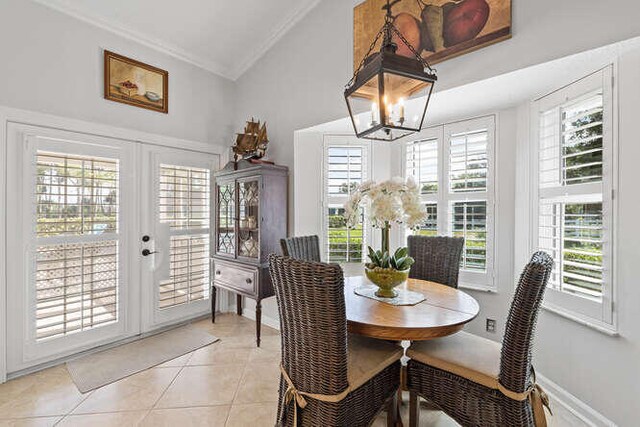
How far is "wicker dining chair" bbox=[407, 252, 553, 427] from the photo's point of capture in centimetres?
126

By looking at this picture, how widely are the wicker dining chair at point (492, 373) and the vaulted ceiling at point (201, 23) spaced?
319 cm

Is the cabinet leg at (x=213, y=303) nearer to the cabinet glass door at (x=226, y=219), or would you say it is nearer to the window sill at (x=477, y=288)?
the cabinet glass door at (x=226, y=219)

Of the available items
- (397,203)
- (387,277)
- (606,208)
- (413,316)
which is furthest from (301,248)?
(606,208)

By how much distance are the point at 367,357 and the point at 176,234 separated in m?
2.64

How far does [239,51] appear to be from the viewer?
11.5 feet

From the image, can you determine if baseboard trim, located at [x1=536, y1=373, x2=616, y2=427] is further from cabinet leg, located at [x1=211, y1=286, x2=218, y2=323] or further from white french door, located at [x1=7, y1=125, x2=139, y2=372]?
white french door, located at [x1=7, y1=125, x2=139, y2=372]

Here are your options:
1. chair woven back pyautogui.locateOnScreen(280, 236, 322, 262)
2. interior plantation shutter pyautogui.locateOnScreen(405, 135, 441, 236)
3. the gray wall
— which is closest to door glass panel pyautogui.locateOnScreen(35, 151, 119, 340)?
chair woven back pyautogui.locateOnScreen(280, 236, 322, 262)

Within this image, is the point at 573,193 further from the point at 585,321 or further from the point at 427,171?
Result: the point at 427,171

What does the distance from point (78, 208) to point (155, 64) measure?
66.7 inches

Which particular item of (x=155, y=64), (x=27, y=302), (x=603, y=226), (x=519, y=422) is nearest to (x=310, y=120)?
(x=155, y=64)

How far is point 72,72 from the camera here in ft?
8.54

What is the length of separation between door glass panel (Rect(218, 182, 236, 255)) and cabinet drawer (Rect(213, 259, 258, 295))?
163 millimetres

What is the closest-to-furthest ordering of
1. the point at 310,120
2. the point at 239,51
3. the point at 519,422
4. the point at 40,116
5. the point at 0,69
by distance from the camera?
the point at 519,422 < the point at 0,69 < the point at 40,116 < the point at 310,120 < the point at 239,51

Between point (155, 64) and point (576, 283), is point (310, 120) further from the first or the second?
point (576, 283)
